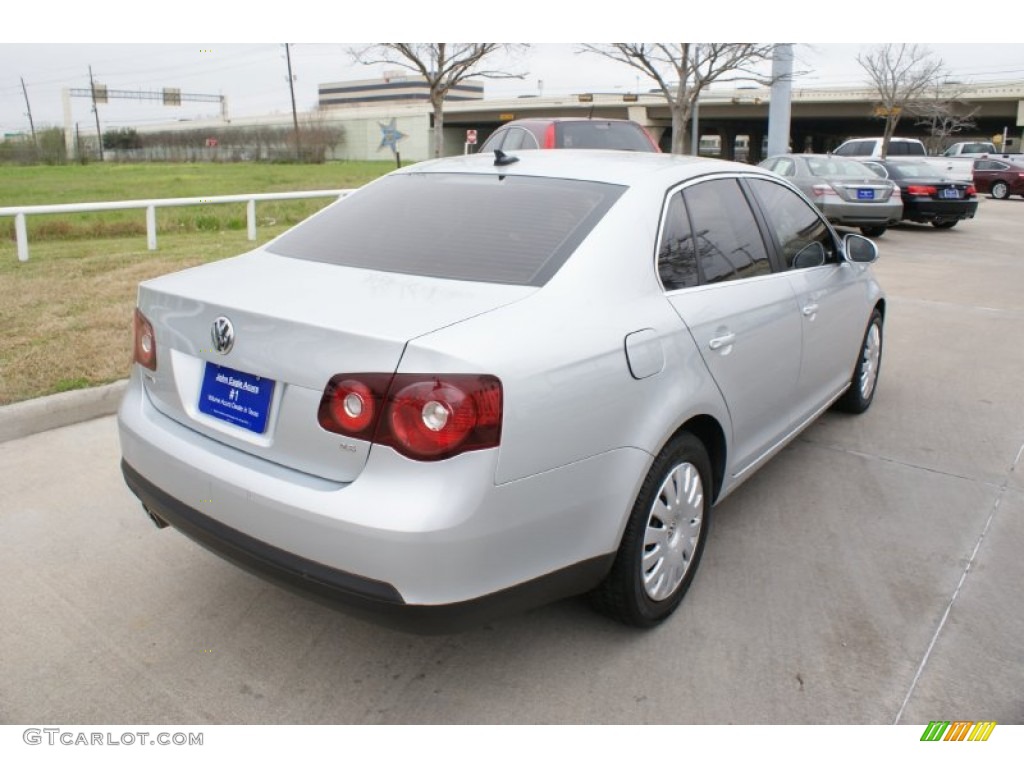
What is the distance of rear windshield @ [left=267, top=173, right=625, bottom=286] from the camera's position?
111 inches

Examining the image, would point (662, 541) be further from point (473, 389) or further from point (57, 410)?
point (57, 410)

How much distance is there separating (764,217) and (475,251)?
5.31 feet

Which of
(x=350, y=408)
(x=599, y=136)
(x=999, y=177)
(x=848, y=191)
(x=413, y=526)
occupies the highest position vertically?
(x=599, y=136)

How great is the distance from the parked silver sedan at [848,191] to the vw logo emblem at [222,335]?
13459mm

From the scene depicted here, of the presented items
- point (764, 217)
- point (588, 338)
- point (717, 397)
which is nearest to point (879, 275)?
point (764, 217)

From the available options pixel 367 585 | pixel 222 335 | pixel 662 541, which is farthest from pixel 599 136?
pixel 367 585

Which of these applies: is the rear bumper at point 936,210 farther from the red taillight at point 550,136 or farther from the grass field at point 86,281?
the grass field at point 86,281

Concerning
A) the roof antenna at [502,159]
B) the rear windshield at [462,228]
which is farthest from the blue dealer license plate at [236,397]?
the roof antenna at [502,159]

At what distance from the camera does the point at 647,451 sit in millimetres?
2684

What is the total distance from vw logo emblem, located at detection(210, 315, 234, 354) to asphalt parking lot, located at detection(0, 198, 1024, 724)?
1002 mm

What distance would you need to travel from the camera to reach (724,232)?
139 inches

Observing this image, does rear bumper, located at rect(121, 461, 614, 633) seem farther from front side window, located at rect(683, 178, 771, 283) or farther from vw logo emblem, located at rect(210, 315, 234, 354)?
front side window, located at rect(683, 178, 771, 283)

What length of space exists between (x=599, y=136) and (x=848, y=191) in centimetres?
513

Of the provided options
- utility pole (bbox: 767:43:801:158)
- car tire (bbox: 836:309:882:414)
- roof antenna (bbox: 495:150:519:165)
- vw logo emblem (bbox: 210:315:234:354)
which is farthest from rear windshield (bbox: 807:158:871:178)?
vw logo emblem (bbox: 210:315:234:354)
